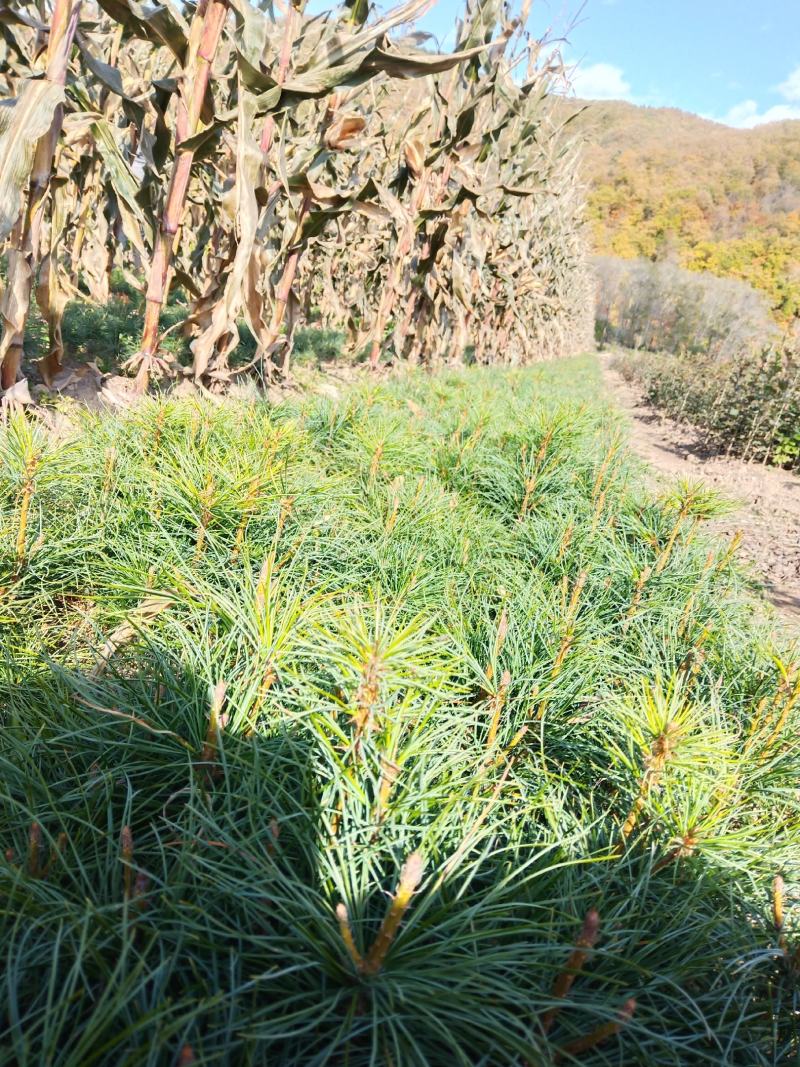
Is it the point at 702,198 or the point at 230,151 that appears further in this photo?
the point at 702,198

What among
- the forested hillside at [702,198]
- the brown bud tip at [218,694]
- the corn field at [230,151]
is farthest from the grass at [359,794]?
the forested hillside at [702,198]

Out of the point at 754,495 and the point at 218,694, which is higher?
the point at 218,694

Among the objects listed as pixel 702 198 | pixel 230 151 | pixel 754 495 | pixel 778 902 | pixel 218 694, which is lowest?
pixel 754 495

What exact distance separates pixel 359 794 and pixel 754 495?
20.8 ft

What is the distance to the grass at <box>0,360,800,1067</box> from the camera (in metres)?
0.69

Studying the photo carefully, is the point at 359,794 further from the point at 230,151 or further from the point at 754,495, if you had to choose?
the point at 754,495

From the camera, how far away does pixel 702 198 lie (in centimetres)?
6631

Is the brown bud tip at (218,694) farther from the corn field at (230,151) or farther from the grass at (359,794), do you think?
the corn field at (230,151)

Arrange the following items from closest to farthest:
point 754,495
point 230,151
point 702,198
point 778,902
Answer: point 778,902
point 230,151
point 754,495
point 702,198

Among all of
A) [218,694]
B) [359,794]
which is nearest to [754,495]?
[359,794]

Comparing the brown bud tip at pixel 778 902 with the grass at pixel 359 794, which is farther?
the brown bud tip at pixel 778 902

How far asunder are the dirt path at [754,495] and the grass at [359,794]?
1162 millimetres

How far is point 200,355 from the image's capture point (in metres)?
3.29

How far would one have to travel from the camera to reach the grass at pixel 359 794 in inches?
27.3
